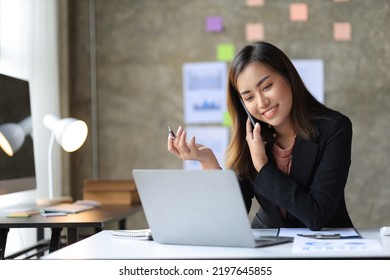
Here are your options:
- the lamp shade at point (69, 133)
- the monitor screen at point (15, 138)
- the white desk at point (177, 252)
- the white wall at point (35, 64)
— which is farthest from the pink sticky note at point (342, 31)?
the white desk at point (177, 252)

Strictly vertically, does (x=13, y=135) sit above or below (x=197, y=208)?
above

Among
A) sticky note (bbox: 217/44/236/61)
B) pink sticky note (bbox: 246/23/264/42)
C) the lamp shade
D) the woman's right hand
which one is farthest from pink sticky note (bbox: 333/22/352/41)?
the woman's right hand

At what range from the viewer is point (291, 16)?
14.9ft

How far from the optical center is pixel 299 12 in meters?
4.54

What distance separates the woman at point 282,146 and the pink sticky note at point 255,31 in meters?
2.26

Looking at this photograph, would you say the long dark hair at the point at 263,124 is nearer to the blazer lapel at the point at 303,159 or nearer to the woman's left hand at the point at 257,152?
Result: the blazer lapel at the point at 303,159

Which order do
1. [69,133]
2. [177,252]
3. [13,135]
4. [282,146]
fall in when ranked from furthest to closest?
[69,133], [13,135], [282,146], [177,252]

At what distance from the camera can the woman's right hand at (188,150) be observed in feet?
6.89

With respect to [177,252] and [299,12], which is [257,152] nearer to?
[177,252]

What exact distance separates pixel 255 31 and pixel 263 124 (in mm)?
2289

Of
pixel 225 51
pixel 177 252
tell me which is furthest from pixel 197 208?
pixel 225 51

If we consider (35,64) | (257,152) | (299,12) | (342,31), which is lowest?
(257,152)
